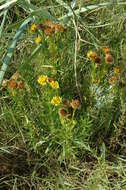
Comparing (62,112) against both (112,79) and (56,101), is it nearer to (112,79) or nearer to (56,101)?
(56,101)

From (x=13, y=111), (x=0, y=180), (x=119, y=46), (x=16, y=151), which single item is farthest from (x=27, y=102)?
(x=119, y=46)

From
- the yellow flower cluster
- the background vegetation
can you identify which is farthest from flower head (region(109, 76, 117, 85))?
the yellow flower cluster

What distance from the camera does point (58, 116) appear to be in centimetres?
150

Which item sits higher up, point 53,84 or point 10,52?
point 10,52

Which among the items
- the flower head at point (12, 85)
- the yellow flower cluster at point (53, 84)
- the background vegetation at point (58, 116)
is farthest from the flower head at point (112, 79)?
the flower head at point (12, 85)

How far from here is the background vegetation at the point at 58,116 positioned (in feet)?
4.92

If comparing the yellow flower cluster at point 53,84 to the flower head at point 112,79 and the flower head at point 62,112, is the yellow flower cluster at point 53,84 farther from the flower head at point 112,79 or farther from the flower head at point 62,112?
the flower head at point 112,79

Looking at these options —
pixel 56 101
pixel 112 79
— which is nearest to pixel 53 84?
pixel 56 101

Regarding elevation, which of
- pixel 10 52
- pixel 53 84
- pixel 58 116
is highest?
pixel 10 52

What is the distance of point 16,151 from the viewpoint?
1.65 metres

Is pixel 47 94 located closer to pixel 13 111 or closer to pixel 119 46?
pixel 13 111

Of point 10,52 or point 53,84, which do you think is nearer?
point 53,84

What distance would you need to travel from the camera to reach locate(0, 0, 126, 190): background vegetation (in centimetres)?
150

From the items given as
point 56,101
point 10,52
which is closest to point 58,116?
point 56,101
